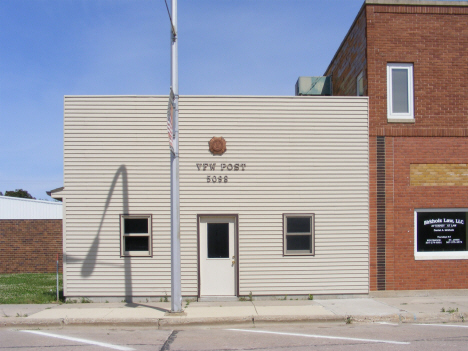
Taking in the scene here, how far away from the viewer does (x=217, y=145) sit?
11.6 m

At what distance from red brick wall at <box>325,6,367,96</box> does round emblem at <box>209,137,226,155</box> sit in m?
4.07

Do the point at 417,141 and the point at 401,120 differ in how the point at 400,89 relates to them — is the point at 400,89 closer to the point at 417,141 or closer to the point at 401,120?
the point at 401,120

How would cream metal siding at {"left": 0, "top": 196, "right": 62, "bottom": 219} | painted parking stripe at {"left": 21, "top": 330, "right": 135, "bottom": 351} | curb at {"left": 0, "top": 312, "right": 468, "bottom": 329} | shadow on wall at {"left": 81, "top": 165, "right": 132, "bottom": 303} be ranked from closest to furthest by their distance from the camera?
painted parking stripe at {"left": 21, "top": 330, "right": 135, "bottom": 351}
curb at {"left": 0, "top": 312, "right": 468, "bottom": 329}
shadow on wall at {"left": 81, "top": 165, "right": 132, "bottom": 303}
cream metal siding at {"left": 0, "top": 196, "right": 62, "bottom": 219}

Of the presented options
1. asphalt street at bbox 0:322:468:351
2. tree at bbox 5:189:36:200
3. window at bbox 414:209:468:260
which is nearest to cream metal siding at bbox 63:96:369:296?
window at bbox 414:209:468:260

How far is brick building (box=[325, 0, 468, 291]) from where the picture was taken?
11.9 m

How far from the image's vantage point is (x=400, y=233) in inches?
471

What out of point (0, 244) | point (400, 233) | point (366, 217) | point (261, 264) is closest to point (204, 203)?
point (261, 264)

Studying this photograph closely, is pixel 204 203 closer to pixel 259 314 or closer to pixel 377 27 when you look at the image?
pixel 259 314

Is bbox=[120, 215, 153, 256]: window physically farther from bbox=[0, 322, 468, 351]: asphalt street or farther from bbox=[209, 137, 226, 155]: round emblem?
bbox=[0, 322, 468, 351]: asphalt street

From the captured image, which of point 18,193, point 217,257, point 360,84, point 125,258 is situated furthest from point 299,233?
point 18,193

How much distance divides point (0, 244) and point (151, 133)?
1406 cm

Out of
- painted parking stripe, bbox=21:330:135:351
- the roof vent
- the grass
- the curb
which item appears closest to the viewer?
painted parking stripe, bbox=21:330:135:351

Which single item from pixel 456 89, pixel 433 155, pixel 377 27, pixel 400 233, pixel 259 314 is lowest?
pixel 259 314

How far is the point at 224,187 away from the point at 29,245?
1410 centimetres
